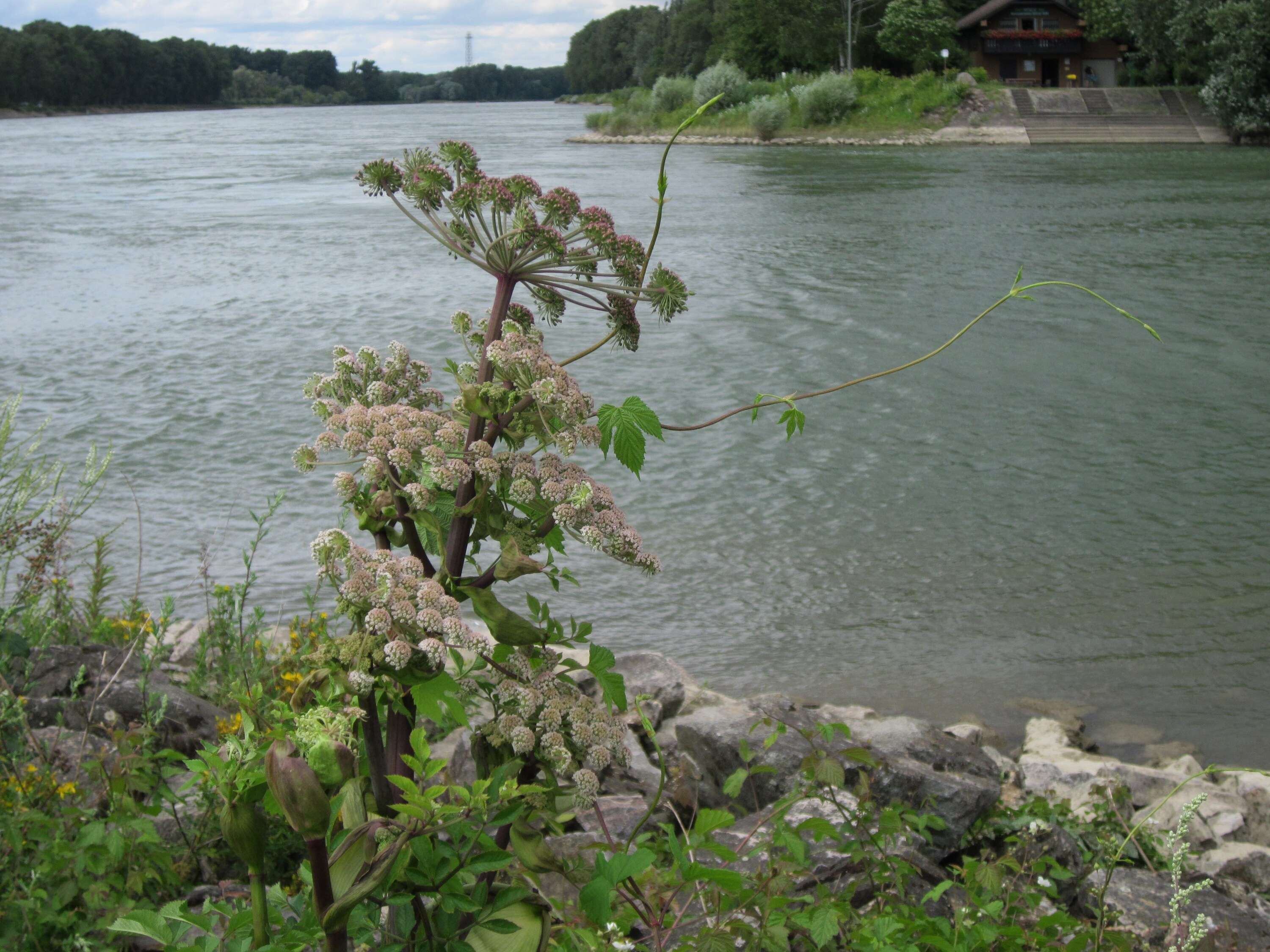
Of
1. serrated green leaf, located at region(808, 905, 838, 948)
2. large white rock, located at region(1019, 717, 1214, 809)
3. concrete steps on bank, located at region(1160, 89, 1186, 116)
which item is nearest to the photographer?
serrated green leaf, located at region(808, 905, 838, 948)

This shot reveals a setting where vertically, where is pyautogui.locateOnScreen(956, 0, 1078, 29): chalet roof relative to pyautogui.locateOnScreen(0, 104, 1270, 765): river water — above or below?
above

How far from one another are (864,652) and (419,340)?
7.19 metres

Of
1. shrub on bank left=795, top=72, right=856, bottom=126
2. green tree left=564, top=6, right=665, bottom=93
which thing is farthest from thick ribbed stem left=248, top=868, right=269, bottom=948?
green tree left=564, top=6, right=665, bottom=93

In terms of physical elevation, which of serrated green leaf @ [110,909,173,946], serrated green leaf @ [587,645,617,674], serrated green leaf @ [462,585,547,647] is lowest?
serrated green leaf @ [110,909,173,946]

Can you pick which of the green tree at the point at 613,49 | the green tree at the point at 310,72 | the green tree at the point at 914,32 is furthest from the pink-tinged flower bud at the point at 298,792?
the green tree at the point at 310,72

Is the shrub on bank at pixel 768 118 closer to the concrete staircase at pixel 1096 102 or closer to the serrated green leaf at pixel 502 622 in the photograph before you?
the concrete staircase at pixel 1096 102

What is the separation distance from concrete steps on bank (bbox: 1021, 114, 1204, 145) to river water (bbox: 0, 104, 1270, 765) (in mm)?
22860

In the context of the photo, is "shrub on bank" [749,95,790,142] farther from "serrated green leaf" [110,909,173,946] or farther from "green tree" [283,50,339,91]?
"green tree" [283,50,339,91]

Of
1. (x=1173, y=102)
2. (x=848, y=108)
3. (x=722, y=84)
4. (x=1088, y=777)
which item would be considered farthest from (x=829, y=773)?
(x=722, y=84)

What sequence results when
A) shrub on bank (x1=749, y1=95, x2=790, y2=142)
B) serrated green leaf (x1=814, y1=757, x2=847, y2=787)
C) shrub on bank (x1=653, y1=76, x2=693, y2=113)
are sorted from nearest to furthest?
serrated green leaf (x1=814, y1=757, x2=847, y2=787) < shrub on bank (x1=749, y1=95, x2=790, y2=142) < shrub on bank (x1=653, y1=76, x2=693, y2=113)

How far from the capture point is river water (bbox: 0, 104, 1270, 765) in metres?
5.58

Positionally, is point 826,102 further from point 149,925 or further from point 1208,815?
point 149,925

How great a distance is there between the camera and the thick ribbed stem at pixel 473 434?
1388 millimetres

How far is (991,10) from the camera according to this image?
62.6 meters
